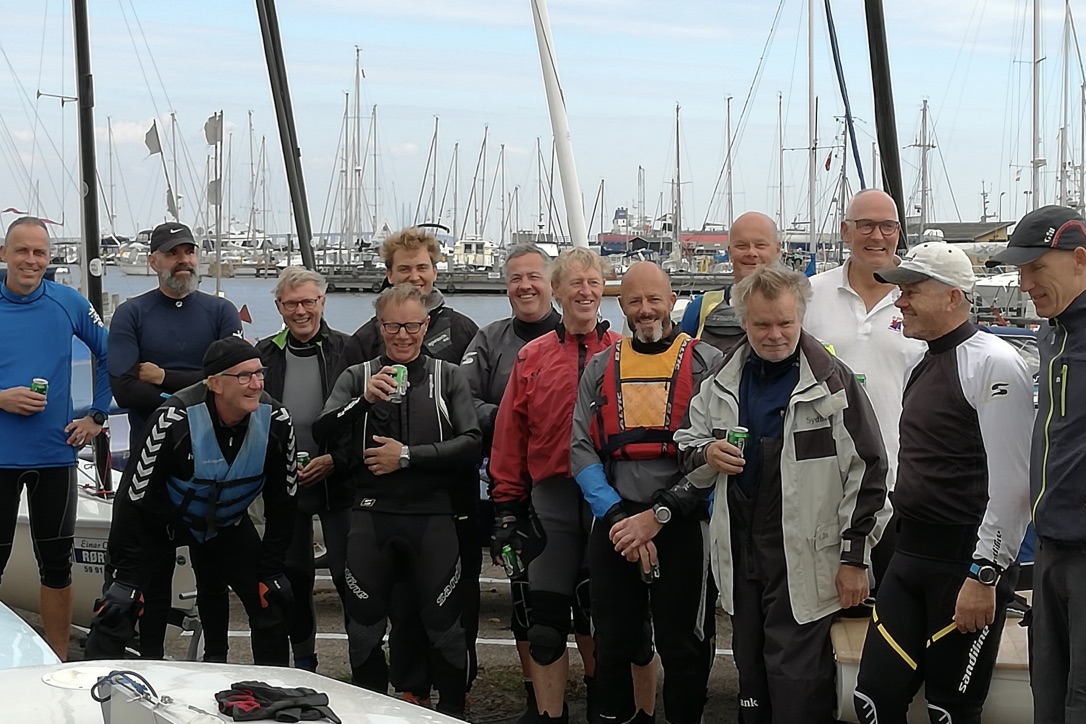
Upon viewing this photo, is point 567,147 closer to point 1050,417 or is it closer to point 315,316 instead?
point 315,316

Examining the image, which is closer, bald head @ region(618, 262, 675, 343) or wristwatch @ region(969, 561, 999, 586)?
wristwatch @ region(969, 561, 999, 586)

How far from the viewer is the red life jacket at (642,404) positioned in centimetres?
418

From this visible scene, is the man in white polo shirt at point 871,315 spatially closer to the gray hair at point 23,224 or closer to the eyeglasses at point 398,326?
the eyeglasses at point 398,326

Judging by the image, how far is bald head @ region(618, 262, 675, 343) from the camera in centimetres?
424

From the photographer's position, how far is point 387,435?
182 inches

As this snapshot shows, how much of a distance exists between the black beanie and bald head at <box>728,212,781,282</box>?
2029mm

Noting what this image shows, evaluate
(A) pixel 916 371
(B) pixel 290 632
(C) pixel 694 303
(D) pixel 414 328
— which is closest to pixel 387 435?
(D) pixel 414 328

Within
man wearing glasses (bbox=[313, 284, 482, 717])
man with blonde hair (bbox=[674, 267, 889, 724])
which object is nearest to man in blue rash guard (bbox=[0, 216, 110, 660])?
man wearing glasses (bbox=[313, 284, 482, 717])

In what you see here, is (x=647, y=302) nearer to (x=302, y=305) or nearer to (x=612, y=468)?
(x=612, y=468)

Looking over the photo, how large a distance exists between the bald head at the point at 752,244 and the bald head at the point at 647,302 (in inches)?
26.8

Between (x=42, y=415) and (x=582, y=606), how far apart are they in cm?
268

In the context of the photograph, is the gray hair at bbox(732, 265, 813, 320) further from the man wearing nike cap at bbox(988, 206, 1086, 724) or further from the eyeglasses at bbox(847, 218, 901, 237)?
the man wearing nike cap at bbox(988, 206, 1086, 724)

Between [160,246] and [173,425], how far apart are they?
1.29m

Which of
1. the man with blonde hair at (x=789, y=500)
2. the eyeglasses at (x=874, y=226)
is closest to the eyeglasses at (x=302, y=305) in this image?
the man with blonde hair at (x=789, y=500)
